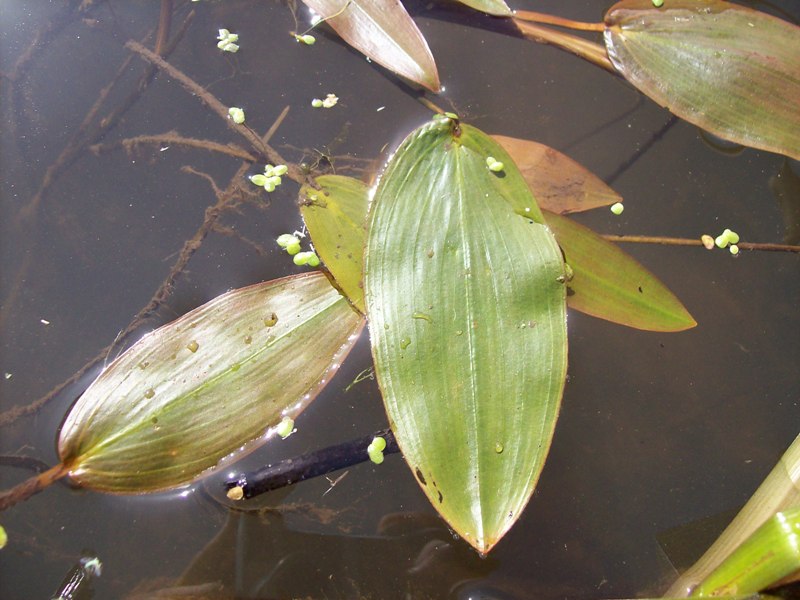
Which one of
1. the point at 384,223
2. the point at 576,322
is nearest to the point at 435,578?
the point at 576,322

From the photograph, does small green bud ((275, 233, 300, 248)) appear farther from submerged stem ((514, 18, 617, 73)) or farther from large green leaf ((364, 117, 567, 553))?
submerged stem ((514, 18, 617, 73))

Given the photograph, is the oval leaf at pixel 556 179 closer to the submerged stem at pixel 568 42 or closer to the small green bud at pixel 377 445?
the submerged stem at pixel 568 42

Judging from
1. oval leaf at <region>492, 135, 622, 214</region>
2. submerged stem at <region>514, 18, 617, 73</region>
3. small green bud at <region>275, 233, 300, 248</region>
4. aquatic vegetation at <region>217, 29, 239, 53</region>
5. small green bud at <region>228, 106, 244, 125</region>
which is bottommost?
small green bud at <region>275, 233, 300, 248</region>

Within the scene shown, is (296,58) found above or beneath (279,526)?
above

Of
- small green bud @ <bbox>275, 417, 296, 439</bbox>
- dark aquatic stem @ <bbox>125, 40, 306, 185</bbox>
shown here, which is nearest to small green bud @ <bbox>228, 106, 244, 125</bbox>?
dark aquatic stem @ <bbox>125, 40, 306, 185</bbox>

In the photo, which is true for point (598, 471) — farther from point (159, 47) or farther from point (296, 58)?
point (159, 47)

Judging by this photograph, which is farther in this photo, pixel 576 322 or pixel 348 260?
pixel 576 322
